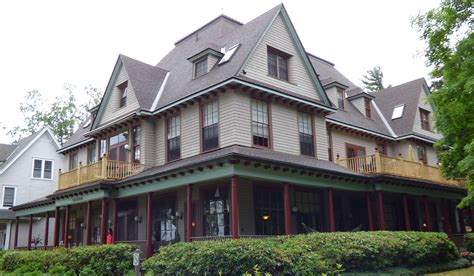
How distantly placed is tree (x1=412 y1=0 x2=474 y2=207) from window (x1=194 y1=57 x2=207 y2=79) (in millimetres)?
9447

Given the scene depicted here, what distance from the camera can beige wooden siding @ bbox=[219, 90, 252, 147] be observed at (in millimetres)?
17312

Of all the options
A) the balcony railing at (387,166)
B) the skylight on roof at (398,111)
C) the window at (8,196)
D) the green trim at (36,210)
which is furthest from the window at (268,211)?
the window at (8,196)

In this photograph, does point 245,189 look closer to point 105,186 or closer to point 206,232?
point 206,232

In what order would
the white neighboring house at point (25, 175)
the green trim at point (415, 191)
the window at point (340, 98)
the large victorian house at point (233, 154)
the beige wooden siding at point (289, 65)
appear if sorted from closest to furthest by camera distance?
the large victorian house at point (233, 154)
the beige wooden siding at point (289, 65)
the green trim at point (415, 191)
the window at point (340, 98)
the white neighboring house at point (25, 175)

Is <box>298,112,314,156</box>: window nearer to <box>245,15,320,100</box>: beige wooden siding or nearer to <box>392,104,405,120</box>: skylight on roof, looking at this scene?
<box>245,15,320,100</box>: beige wooden siding

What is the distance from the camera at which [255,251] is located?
1155 cm

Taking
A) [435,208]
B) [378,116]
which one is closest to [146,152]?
[378,116]

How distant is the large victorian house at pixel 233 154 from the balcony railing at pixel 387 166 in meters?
0.08

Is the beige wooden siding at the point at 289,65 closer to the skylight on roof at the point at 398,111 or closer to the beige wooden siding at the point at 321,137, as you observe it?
the beige wooden siding at the point at 321,137

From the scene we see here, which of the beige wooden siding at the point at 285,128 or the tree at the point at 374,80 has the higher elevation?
the tree at the point at 374,80

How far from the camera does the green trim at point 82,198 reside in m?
20.0

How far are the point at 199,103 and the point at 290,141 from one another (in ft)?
14.4

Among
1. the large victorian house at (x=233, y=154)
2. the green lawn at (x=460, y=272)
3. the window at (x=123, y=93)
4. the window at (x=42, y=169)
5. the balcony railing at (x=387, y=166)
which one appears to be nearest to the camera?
the green lawn at (x=460, y=272)

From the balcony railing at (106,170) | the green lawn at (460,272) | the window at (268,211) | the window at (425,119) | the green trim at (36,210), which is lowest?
the green lawn at (460,272)
